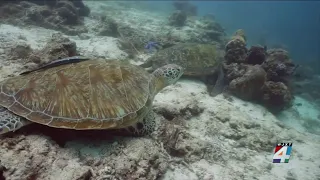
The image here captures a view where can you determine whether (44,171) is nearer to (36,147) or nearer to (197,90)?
(36,147)

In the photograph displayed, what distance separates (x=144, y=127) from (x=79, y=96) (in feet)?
3.78

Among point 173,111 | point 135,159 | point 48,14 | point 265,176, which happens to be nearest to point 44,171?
point 135,159

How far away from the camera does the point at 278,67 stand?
23.6ft

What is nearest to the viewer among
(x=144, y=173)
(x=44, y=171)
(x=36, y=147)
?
(x=44, y=171)

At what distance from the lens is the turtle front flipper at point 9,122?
8.30ft

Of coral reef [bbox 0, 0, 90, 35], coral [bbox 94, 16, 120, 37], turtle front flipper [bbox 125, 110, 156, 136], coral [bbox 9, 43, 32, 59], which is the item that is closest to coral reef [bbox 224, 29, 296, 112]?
turtle front flipper [bbox 125, 110, 156, 136]

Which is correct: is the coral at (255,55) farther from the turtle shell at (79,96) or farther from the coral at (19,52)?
the coral at (19,52)

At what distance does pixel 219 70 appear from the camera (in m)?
7.20

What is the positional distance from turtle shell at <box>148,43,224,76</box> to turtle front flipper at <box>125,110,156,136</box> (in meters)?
3.06

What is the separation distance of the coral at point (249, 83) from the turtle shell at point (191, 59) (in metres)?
0.87

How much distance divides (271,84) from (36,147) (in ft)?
21.6

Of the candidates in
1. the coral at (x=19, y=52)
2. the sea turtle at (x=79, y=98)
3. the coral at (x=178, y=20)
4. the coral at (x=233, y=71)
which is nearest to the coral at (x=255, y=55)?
the coral at (x=233, y=71)

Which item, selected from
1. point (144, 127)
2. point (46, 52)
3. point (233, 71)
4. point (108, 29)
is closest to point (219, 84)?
point (233, 71)

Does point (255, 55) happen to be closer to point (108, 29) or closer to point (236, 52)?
point (236, 52)
